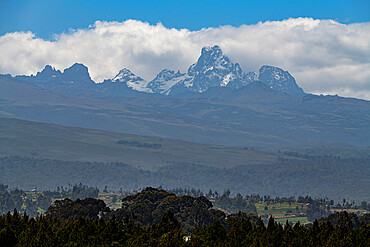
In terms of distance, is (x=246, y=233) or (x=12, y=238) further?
(x=246, y=233)

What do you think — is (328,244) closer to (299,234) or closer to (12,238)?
(299,234)

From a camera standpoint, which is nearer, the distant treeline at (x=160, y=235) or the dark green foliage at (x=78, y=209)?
the distant treeline at (x=160, y=235)

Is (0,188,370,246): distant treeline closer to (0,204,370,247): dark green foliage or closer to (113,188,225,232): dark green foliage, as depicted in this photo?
(0,204,370,247): dark green foliage

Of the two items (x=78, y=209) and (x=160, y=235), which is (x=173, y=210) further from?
(x=160, y=235)

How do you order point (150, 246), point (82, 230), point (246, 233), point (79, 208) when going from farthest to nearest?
point (79, 208)
point (246, 233)
point (82, 230)
point (150, 246)

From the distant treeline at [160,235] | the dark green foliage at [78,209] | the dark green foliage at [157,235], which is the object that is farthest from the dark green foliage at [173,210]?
the dark green foliage at [157,235]

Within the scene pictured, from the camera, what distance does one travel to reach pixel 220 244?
91.1 m

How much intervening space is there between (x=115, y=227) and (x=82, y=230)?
4.73 meters

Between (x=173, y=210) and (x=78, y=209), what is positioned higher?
(x=173, y=210)

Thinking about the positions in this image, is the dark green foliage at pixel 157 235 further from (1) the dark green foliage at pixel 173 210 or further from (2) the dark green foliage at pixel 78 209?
(1) the dark green foliage at pixel 173 210

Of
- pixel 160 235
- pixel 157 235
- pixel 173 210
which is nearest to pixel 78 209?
pixel 173 210

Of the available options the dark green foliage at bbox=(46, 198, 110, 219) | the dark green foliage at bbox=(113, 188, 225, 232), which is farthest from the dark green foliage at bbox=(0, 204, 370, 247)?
the dark green foliage at bbox=(113, 188, 225, 232)

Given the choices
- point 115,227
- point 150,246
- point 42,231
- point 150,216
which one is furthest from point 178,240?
point 150,216

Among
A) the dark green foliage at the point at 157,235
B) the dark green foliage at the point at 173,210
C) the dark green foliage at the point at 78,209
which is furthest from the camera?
the dark green foliage at the point at 173,210
